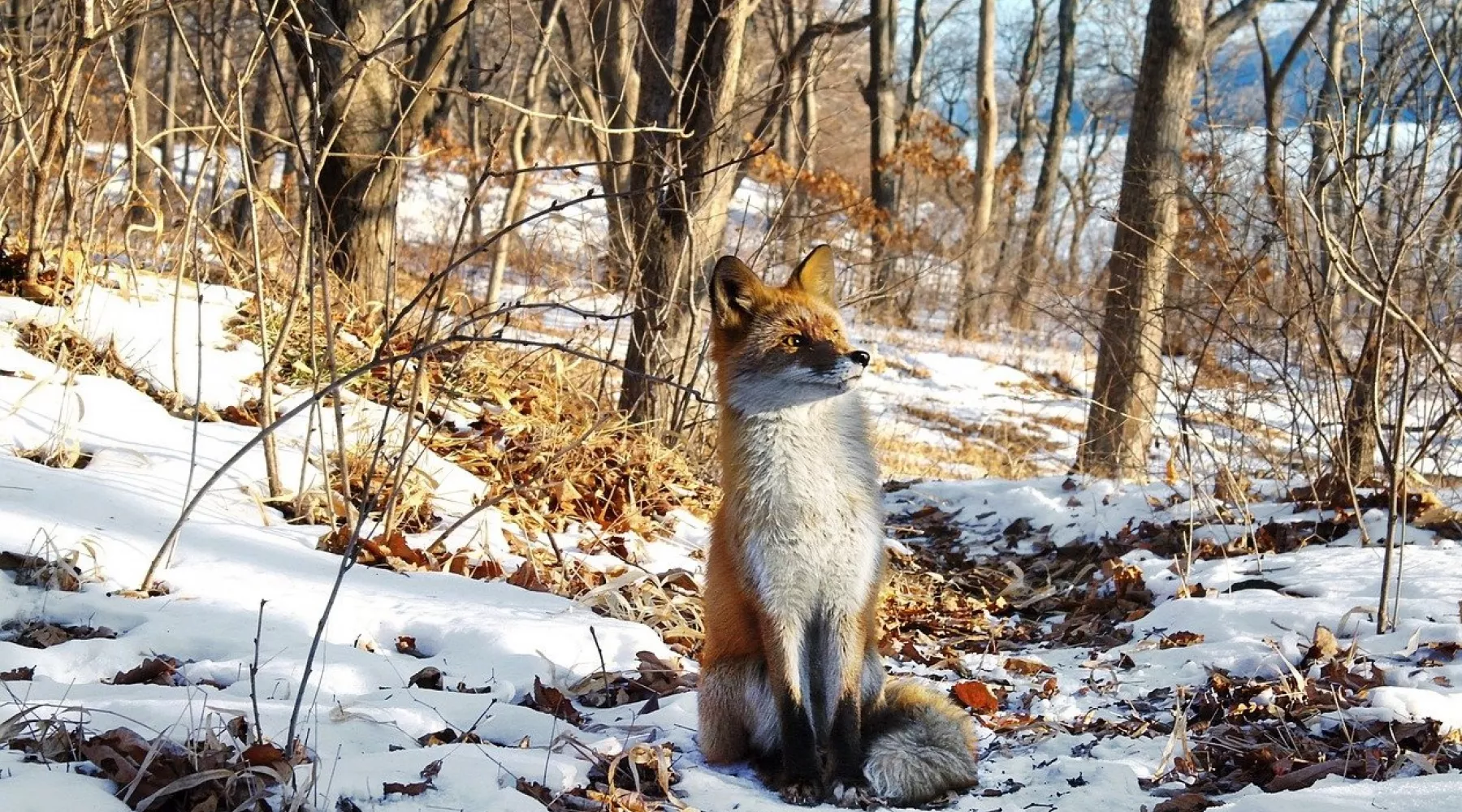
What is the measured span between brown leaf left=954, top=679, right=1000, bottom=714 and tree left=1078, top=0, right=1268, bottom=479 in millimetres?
4545

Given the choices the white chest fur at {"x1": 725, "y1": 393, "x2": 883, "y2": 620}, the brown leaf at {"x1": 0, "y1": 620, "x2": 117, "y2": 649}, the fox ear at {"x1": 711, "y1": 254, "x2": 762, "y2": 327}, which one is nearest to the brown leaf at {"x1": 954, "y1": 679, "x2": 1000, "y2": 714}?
the white chest fur at {"x1": 725, "y1": 393, "x2": 883, "y2": 620}

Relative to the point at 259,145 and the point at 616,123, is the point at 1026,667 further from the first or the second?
the point at 259,145

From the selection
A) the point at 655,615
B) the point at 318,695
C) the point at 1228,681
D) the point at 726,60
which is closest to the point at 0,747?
the point at 318,695

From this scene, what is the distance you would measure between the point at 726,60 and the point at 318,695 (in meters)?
5.37

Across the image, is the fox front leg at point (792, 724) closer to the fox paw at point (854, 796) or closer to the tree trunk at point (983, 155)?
the fox paw at point (854, 796)

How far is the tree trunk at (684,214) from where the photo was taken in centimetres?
766

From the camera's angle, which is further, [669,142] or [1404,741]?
[669,142]

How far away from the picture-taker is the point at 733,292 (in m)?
3.98

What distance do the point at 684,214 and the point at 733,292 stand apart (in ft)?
12.0

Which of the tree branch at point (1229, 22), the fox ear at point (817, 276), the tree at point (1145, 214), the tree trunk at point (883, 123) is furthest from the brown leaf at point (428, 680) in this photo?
the tree trunk at point (883, 123)

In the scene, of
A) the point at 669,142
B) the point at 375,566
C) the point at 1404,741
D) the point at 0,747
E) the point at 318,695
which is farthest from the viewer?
the point at 669,142

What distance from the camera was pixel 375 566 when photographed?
17.4 feet

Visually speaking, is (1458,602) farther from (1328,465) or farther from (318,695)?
(318,695)

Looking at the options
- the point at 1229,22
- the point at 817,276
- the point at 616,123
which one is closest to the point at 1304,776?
the point at 817,276
